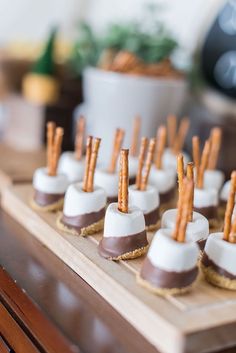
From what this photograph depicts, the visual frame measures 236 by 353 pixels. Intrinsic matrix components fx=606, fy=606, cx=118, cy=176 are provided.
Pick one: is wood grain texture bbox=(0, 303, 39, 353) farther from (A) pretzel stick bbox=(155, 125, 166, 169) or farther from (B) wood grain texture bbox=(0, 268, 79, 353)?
(A) pretzel stick bbox=(155, 125, 166, 169)

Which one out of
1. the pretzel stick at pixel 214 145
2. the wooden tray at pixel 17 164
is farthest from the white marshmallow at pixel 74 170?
A: the pretzel stick at pixel 214 145

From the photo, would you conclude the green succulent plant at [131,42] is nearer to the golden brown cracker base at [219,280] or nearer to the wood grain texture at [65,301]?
the wood grain texture at [65,301]

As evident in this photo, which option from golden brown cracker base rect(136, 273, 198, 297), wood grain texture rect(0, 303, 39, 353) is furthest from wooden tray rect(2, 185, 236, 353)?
wood grain texture rect(0, 303, 39, 353)

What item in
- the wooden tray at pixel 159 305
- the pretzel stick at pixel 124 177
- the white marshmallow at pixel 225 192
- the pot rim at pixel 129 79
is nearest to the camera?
the wooden tray at pixel 159 305

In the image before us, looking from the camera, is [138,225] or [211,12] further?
[211,12]

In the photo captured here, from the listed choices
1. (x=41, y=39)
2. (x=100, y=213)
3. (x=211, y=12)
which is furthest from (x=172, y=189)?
(x=41, y=39)

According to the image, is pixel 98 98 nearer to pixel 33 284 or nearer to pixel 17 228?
pixel 17 228

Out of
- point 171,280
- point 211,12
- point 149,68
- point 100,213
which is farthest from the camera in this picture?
point 211,12
